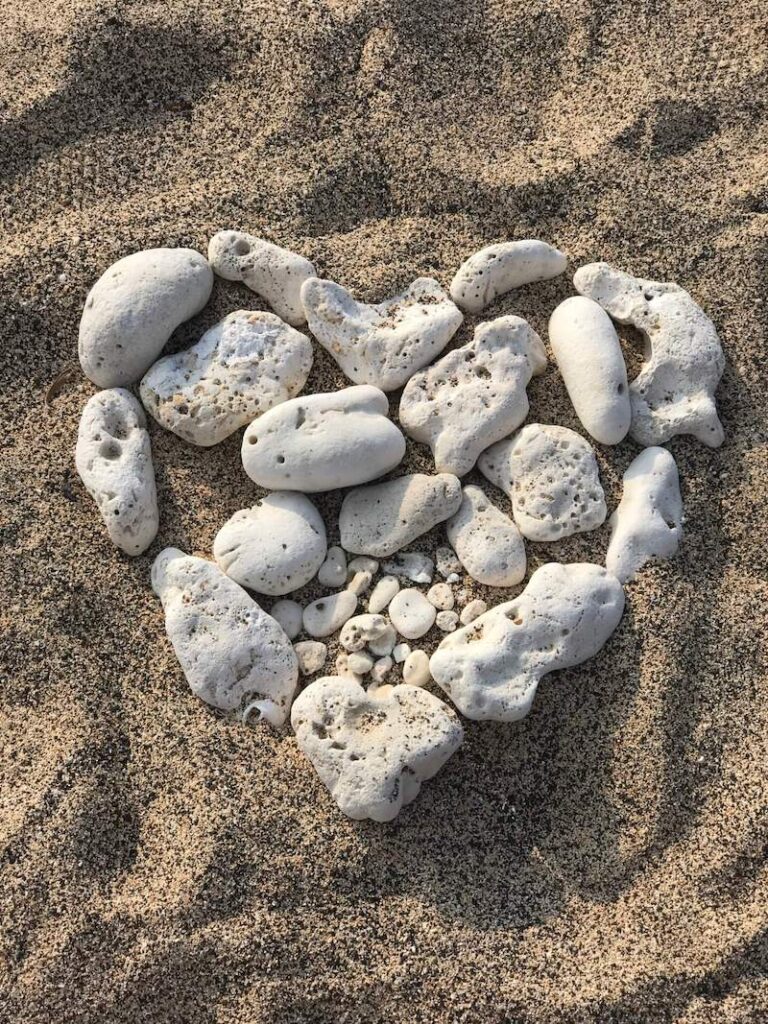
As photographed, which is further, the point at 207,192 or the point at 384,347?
the point at 207,192

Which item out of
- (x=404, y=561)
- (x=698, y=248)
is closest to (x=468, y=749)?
(x=404, y=561)

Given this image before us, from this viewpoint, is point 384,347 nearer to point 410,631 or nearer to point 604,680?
point 410,631

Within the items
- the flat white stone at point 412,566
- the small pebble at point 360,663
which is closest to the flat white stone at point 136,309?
the flat white stone at point 412,566

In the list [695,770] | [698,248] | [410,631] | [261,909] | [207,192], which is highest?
[207,192]

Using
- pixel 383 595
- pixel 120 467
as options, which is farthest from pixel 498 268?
pixel 120 467

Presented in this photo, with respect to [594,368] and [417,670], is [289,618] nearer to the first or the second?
[417,670]
